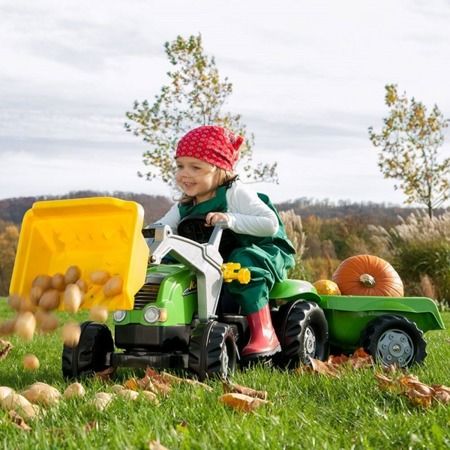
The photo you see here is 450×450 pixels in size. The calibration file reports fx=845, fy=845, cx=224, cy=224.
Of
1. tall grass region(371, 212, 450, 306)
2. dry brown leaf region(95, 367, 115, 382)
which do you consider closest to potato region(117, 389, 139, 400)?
dry brown leaf region(95, 367, 115, 382)

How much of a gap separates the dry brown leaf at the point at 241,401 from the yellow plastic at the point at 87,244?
2.22 feet

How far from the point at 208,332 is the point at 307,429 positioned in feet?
4.71

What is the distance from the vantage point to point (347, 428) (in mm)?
3537

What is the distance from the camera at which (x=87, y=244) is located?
4.47 meters

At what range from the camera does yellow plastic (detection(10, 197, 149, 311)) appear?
422 cm

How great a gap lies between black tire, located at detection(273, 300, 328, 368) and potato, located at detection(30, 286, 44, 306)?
5.72ft

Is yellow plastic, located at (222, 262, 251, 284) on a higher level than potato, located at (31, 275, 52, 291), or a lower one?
higher

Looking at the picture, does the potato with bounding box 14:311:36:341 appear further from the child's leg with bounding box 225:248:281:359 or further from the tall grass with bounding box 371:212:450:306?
the tall grass with bounding box 371:212:450:306

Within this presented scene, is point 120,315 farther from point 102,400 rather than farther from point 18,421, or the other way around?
point 18,421

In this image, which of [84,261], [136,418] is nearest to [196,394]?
[136,418]

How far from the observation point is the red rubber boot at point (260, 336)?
5.14m

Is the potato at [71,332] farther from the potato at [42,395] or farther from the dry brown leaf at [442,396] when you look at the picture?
the dry brown leaf at [442,396]

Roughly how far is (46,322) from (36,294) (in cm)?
21

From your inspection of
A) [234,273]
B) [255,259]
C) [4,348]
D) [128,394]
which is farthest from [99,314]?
[4,348]
